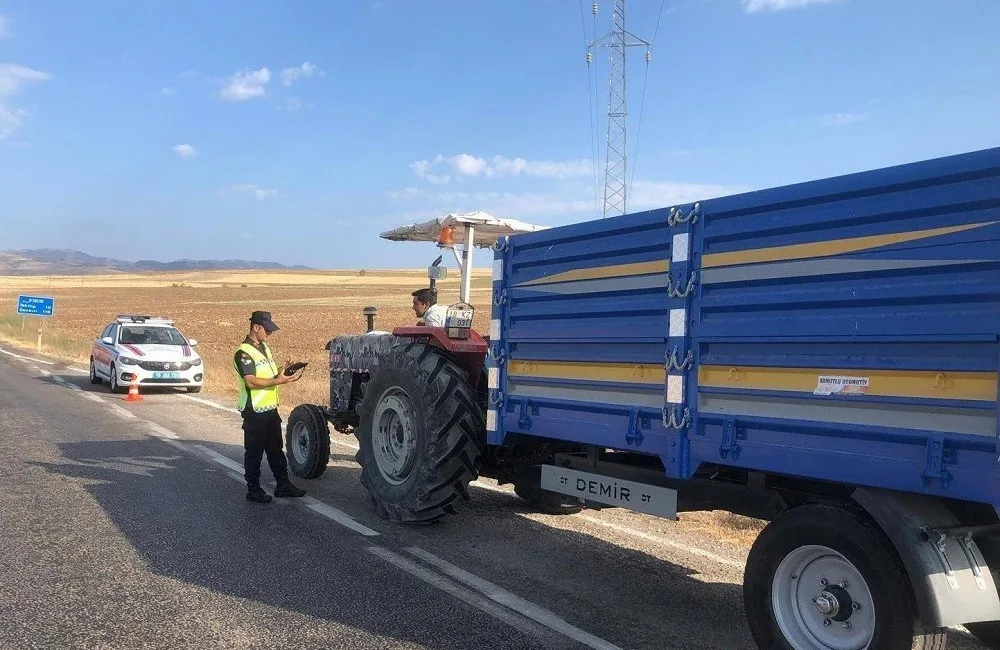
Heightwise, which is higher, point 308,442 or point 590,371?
point 590,371

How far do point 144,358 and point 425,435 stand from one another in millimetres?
11892

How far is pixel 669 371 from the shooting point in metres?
4.10

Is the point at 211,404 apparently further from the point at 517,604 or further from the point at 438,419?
the point at 517,604

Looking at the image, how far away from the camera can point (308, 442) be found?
314 inches

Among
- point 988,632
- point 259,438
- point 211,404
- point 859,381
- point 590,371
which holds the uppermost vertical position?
point 859,381

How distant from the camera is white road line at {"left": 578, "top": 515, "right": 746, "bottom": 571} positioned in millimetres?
5543

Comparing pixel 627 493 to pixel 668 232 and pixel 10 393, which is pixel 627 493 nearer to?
pixel 668 232

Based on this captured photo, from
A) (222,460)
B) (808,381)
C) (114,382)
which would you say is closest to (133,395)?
(114,382)

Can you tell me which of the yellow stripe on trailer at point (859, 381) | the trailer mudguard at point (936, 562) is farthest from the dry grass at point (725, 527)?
the trailer mudguard at point (936, 562)

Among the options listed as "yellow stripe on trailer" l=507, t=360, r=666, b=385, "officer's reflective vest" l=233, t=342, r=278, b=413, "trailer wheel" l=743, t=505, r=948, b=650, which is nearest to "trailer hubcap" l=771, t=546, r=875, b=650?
"trailer wheel" l=743, t=505, r=948, b=650

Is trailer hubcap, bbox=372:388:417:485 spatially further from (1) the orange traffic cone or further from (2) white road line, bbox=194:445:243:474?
(1) the orange traffic cone

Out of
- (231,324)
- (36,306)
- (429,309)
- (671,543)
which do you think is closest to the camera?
(671,543)

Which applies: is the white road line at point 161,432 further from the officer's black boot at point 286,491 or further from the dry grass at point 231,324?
the officer's black boot at point 286,491

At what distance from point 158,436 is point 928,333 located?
9.47 m
